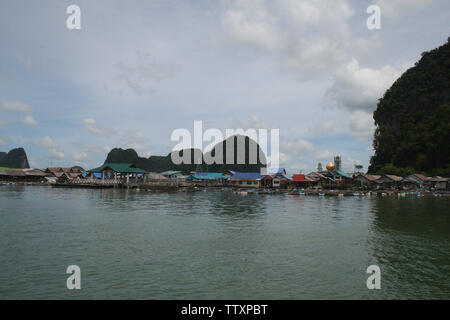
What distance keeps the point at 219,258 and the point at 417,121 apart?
8660 centimetres

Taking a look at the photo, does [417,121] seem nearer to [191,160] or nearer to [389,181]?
[389,181]

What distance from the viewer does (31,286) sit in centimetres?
1132

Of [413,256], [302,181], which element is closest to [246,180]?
[302,181]

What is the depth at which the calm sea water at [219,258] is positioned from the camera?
1131 cm

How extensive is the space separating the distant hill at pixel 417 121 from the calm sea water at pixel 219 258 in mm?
57755

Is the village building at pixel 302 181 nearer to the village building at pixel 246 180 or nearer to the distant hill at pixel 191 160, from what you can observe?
the village building at pixel 246 180

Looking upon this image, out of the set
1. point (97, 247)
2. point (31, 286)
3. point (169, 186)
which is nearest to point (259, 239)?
point (97, 247)

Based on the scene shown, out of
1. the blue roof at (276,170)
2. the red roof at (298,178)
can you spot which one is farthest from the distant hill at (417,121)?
the blue roof at (276,170)

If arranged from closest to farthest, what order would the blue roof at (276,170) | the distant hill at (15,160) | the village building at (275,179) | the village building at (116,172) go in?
the village building at (275,179) → the village building at (116,172) → the blue roof at (276,170) → the distant hill at (15,160)

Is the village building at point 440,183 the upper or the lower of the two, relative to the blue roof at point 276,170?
lower

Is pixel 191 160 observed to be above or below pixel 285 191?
above

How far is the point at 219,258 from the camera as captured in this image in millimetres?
15195

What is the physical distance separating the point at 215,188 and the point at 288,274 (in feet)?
248
